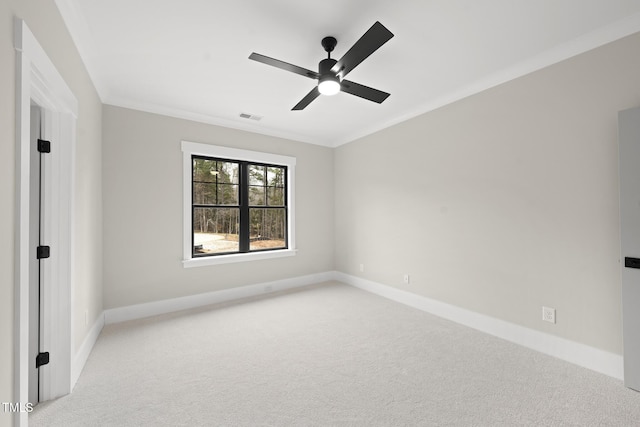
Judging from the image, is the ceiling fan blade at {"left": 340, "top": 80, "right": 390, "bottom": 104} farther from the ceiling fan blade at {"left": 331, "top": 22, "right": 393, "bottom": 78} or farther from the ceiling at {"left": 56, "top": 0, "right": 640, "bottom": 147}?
the ceiling at {"left": 56, "top": 0, "right": 640, "bottom": 147}

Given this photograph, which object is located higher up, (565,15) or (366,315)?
(565,15)

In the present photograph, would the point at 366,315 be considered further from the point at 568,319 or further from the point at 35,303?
the point at 35,303

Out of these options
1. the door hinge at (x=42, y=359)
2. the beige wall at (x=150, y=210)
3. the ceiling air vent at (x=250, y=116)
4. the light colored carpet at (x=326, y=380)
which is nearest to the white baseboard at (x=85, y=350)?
the light colored carpet at (x=326, y=380)

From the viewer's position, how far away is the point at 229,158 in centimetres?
425

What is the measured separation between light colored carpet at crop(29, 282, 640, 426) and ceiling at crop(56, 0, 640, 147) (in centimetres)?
269

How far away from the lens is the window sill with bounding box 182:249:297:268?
3.85m

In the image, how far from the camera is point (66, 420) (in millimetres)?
1754

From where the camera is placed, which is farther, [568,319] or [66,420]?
[568,319]

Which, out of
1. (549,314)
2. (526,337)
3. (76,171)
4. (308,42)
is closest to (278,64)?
(308,42)

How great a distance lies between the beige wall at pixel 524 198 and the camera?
7.39 feet

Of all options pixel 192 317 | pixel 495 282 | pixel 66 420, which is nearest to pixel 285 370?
pixel 66 420

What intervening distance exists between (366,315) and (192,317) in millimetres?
2194

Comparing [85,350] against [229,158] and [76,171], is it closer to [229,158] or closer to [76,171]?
[76,171]

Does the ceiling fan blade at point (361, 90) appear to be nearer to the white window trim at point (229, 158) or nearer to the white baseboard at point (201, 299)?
the white window trim at point (229, 158)
